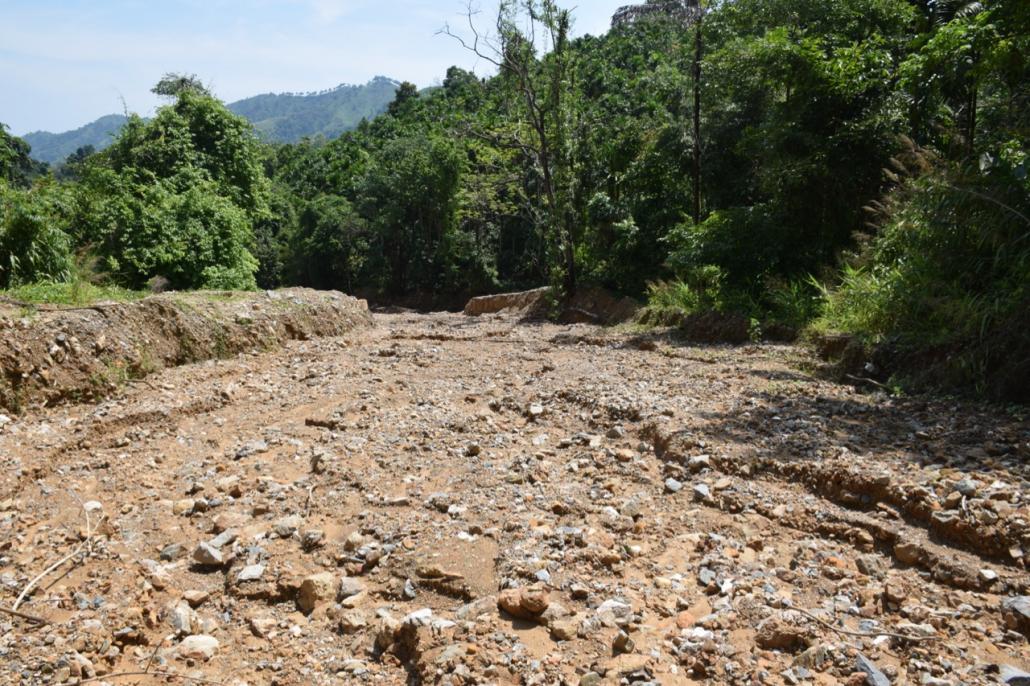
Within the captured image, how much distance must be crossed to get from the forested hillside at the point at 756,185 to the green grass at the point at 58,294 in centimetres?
59

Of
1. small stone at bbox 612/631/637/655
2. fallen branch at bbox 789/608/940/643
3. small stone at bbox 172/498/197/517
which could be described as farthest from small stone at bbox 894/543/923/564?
small stone at bbox 172/498/197/517

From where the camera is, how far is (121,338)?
7062 mm

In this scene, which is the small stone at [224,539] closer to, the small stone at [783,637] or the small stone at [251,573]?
the small stone at [251,573]

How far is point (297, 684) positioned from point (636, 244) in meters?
14.5

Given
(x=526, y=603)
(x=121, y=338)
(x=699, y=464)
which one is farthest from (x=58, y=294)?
(x=699, y=464)

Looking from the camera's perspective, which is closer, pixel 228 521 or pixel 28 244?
pixel 228 521

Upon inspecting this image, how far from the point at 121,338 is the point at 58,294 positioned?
0.97m

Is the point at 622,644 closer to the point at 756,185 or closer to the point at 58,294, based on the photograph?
the point at 58,294

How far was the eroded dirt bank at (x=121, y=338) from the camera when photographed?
6004 mm

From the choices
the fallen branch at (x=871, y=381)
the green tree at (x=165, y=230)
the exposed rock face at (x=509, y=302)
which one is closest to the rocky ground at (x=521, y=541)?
the fallen branch at (x=871, y=381)

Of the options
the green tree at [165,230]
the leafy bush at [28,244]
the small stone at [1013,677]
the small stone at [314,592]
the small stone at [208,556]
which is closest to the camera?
the small stone at [1013,677]

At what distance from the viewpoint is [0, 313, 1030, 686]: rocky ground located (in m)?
2.98

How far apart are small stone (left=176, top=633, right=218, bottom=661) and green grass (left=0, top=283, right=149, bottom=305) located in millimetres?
4991

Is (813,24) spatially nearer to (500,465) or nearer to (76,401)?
(500,465)
